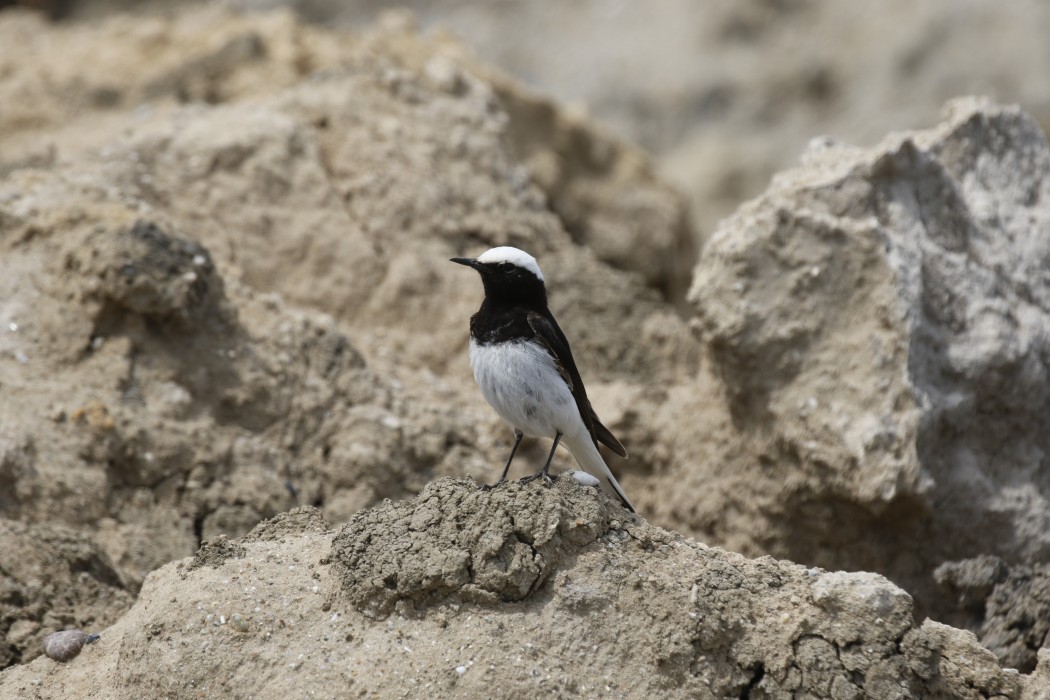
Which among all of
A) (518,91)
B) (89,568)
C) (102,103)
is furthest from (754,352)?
(102,103)

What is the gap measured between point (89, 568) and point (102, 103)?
491cm

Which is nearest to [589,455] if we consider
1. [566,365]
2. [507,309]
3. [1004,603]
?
[566,365]

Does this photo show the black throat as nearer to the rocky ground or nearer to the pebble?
the rocky ground

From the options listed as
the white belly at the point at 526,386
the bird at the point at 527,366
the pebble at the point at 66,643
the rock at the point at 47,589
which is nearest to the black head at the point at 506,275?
the bird at the point at 527,366

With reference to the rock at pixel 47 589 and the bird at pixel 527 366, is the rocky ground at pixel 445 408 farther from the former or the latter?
the bird at pixel 527 366

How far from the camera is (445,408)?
661 cm

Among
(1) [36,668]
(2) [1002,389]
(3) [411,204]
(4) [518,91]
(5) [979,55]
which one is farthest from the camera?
(5) [979,55]

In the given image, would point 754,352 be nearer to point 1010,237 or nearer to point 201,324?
point 1010,237

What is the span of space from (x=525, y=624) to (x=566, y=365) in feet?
5.45

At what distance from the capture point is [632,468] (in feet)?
22.2

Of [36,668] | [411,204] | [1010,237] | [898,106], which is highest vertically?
[898,106]

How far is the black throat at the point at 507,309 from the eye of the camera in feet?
17.6

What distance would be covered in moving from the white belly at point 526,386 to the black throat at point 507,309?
0.19ft

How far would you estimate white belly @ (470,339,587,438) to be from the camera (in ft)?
17.3
